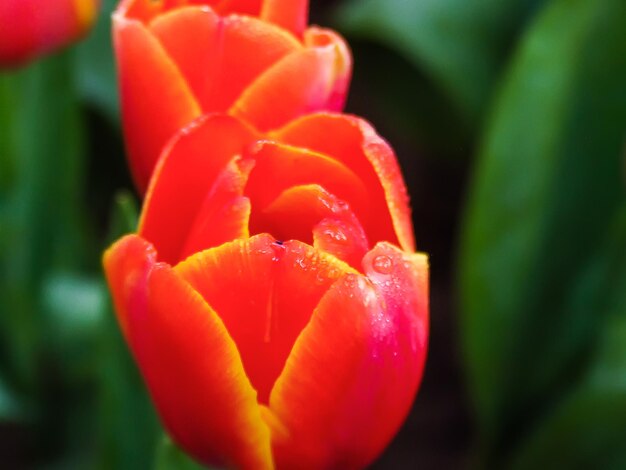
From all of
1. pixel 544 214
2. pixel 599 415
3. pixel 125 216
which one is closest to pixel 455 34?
pixel 544 214

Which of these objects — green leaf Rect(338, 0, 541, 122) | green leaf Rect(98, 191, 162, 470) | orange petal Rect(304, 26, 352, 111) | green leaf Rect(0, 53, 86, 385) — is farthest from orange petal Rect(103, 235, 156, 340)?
→ green leaf Rect(338, 0, 541, 122)

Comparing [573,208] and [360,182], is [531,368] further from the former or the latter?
[360,182]

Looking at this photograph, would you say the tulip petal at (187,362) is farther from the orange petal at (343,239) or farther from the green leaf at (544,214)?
the green leaf at (544,214)

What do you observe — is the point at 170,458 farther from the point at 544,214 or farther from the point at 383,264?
the point at 544,214

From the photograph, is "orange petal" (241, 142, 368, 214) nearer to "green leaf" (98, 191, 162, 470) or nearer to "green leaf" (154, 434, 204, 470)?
"green leaf" (154, 434, 204, 470)

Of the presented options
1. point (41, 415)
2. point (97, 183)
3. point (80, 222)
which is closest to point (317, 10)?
point (97, 183)

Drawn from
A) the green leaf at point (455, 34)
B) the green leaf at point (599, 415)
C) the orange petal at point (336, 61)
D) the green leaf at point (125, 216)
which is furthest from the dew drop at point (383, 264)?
the green leaf at point (455, 34)
